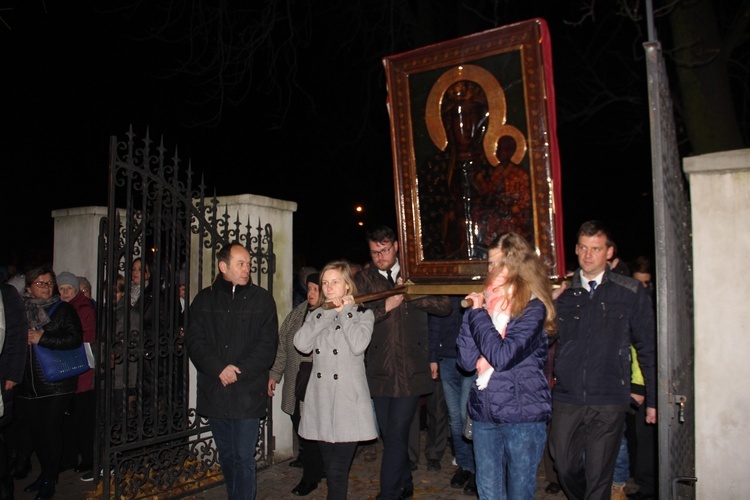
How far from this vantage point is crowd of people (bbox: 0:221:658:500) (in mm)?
3781

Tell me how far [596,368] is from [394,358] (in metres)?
1.61

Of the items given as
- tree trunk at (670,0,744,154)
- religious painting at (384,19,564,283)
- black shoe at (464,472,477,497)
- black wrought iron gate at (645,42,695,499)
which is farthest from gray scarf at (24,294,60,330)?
tree trunk at (670,0,744,154)

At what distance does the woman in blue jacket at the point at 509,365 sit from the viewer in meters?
3.70

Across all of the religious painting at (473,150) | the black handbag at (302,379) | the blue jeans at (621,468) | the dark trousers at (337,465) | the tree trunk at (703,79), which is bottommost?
the blue jeans at (621,468)

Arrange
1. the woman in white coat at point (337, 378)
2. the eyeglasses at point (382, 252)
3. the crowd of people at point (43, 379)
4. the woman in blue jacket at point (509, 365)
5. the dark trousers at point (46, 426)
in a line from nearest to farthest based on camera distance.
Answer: the woman in blue jacket at point (509, 365), the woman in white coat at point (337, 378), the crowd of people at point (43, 379), the eyeglasses at point (382, 252), the dark trousers at point (46, 426)

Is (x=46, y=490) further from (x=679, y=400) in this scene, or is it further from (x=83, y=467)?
(x=679, y=400)

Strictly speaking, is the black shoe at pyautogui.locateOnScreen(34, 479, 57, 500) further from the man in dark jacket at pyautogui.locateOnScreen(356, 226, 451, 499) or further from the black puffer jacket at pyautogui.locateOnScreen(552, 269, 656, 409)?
the black puffer jacket at pyautogui.locateOnScreen(552, 269, 656, 409)

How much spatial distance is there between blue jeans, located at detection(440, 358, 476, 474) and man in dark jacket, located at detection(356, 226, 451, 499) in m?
0.68

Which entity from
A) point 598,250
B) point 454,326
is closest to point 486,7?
point 454,326

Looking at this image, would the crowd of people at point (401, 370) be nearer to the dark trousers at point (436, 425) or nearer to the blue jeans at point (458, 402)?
the blue jeans at point (458, 402)

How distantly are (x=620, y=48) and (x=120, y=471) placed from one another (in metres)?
12.8

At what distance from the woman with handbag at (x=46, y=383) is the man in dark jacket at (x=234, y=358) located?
1.71m

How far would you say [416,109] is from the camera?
489 cm

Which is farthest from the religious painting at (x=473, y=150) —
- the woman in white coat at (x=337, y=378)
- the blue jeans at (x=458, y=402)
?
the blue jeans at (x=458, y=402)
